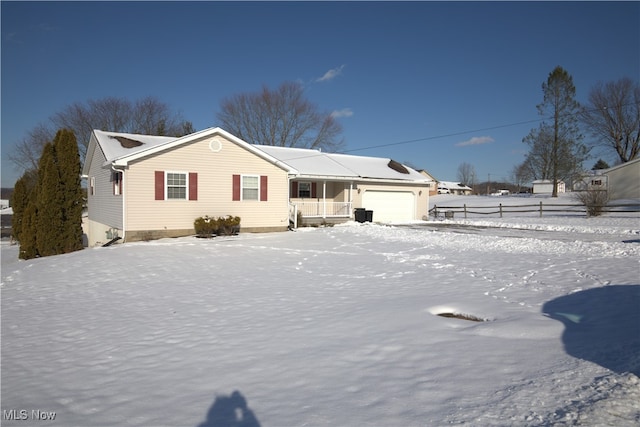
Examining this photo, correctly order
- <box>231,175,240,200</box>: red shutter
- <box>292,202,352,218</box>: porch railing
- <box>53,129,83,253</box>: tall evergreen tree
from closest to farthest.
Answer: <box>53,129,83,253</box>: tall evergreen tree < <box>231,175,240,200</box>: red shutter < <box>292,202,352,218</box>: porch railing

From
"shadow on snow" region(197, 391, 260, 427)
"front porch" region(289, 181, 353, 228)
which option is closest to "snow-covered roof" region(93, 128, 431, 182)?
"front porch" region(289, 181, 353, 228)

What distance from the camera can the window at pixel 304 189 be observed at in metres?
22.3

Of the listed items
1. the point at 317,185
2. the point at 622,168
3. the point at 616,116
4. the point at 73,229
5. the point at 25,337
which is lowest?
the point at 25,337

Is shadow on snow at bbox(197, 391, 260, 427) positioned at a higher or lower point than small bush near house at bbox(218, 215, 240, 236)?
lower

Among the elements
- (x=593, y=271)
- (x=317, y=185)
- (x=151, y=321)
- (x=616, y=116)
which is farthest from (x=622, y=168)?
(x=151, y=321)

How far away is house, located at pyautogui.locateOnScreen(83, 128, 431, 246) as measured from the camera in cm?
1495

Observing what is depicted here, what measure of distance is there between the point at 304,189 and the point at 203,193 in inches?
298

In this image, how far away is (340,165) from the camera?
23844mm

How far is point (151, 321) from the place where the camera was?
19.8 ft

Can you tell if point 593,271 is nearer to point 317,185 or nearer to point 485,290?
point 485,290

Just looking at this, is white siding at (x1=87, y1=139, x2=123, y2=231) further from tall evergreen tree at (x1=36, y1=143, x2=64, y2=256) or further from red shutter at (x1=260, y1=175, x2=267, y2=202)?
red shutter at (x1=260, y1=175, x2=267, y2=202)

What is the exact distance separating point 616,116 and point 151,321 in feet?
183

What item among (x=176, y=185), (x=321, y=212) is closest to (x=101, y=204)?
(x=176, y=185)

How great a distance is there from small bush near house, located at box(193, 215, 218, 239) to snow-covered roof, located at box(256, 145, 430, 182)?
6090 millimetres
